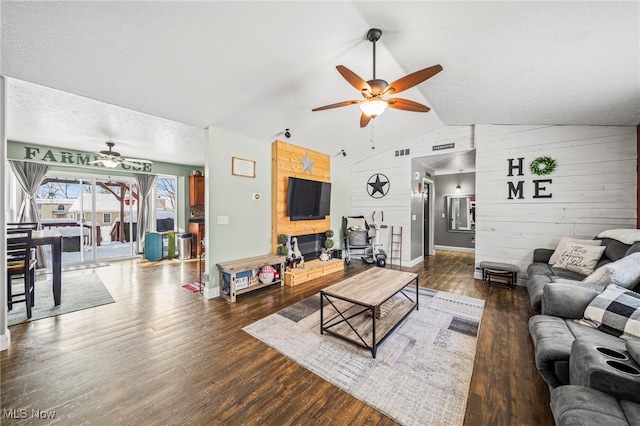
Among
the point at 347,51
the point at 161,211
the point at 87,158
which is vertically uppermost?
the point at 347,51

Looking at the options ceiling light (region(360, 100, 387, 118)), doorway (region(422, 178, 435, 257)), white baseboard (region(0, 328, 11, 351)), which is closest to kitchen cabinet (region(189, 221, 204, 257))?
white baseboard (region(0, 328, 11, 351))

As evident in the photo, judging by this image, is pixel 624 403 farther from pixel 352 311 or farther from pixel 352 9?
pixel 352 9

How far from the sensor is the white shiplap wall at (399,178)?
509 cm

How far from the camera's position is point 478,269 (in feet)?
15.1

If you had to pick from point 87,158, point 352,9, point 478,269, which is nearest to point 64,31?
point 352,9

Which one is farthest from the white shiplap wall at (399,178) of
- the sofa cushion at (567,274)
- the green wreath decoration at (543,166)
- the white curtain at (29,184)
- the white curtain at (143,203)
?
the white curtain at (29,184)

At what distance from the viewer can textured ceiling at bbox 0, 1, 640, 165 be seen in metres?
1.91

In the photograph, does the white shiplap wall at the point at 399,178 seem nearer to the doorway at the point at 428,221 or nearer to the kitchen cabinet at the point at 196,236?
the doorway at the point at 428,221

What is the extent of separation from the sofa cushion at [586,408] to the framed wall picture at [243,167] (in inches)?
160

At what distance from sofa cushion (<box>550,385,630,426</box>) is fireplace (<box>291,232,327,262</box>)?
4058 mm

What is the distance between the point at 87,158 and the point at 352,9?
6.35 m

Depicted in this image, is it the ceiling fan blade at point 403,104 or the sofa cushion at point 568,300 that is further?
the ceiling fan blade at point 403,104

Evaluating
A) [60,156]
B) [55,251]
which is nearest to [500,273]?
[55,251]

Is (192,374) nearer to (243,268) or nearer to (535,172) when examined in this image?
(243,268)
